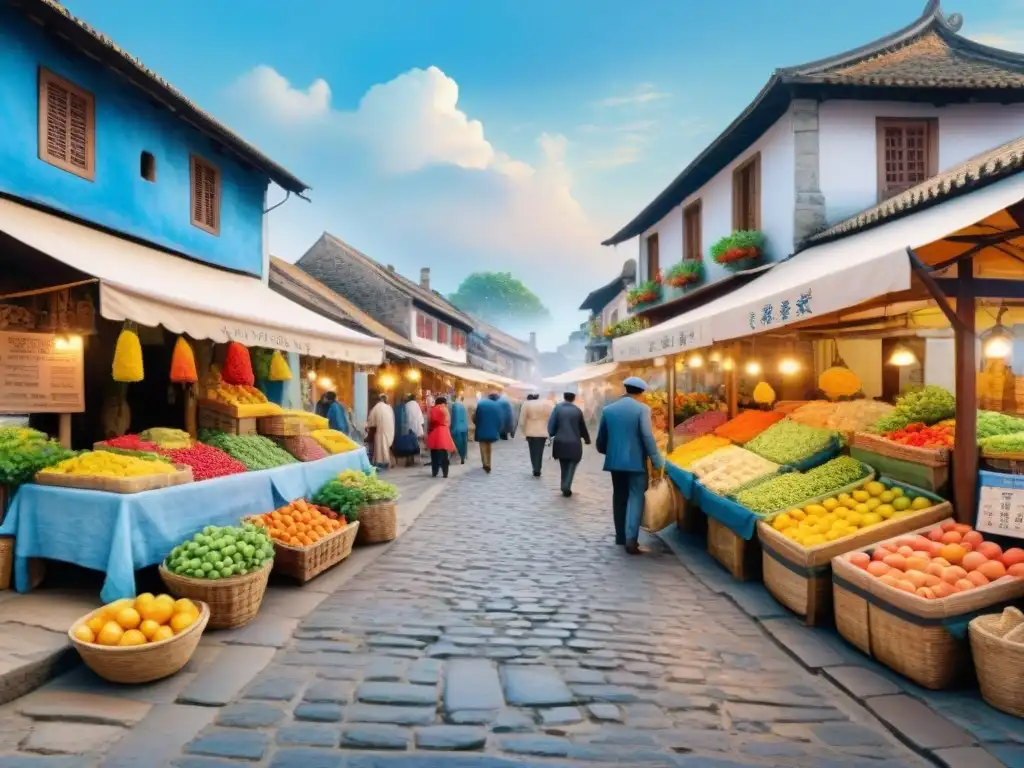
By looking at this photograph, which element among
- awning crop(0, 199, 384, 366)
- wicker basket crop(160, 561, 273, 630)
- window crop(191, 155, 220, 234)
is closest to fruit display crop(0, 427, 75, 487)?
awning crop(0, 199, 384, 366)

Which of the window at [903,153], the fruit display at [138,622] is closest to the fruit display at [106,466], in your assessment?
the fruit display at [138,622]

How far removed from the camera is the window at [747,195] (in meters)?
14.8

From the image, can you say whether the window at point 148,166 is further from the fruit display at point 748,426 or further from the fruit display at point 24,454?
the fruit display at point 748,426

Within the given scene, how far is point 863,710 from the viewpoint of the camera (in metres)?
3.88

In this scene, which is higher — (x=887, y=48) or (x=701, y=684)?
(x=887, y=48)

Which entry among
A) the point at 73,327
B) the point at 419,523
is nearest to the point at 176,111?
the point at 73,327

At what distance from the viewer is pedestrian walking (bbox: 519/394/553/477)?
15406mm

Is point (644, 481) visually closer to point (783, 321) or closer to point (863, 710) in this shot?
point (783, 321)

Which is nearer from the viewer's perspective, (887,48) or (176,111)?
(176,111)

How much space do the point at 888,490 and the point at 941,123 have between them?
10.4m

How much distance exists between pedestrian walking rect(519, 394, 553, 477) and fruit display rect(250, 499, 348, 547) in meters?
8.17

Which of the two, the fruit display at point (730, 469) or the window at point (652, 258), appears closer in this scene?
the fruit display at point (730, 469)

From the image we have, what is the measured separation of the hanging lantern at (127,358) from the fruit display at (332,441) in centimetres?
331

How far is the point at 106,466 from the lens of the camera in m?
5.68
